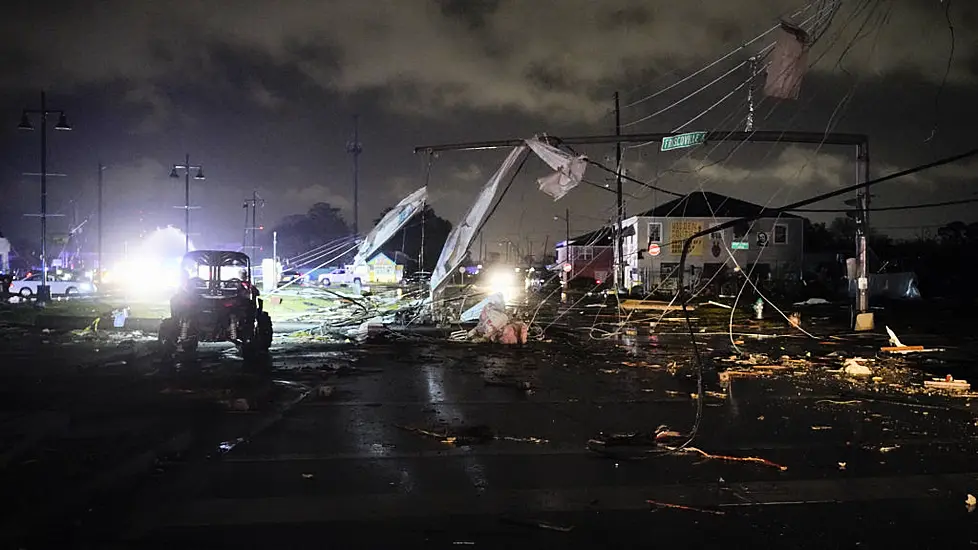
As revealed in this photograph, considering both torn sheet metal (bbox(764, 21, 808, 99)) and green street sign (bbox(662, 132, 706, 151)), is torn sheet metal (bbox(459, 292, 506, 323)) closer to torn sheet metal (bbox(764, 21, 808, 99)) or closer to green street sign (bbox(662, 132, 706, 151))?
green street sign (bbox(662, 132, 706, 151))

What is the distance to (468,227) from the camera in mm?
19125

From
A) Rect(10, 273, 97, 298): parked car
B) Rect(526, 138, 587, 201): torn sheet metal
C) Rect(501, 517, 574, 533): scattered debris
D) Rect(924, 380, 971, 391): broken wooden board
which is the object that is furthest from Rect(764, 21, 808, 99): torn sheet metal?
Rect(10, 273, 97, 298): parked car

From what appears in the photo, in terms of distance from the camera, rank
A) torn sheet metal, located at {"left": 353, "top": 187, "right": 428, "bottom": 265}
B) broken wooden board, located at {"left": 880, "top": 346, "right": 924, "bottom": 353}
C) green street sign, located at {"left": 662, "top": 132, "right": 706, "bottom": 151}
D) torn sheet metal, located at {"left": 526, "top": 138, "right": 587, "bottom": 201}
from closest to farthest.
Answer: green street sign, located at {"left": 662, "top": 132, "right": 706, "bottom": 151} < torn sheet metal, located at {"left": 526, "top": 138, "right": 587, "bottom": 201} < broken wooden board, located at {"left": 880, "top": 346, "right": 924, "bottom": 353} < torn sheet metal, located at {"left": 353, "top": 187, "right": 428, "bottom": 265}

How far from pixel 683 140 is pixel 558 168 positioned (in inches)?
118

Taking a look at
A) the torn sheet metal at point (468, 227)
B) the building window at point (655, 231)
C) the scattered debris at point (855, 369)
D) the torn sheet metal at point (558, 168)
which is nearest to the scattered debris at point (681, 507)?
the scattered debris at point (855, 369)

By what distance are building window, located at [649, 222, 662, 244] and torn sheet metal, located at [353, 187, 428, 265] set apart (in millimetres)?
40087

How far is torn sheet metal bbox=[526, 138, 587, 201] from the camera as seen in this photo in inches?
643

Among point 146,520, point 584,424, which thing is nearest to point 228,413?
point 146,520

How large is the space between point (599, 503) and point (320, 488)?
2.55 metres

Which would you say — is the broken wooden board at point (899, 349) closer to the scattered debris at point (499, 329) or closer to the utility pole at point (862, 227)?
the utility pole at point (862, 227)

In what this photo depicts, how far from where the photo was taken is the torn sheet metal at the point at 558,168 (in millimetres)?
16328

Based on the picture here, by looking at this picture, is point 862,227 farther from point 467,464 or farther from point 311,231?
point 311,231

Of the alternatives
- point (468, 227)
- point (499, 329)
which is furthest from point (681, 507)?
point (499, 329)

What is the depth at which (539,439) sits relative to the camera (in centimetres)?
832
